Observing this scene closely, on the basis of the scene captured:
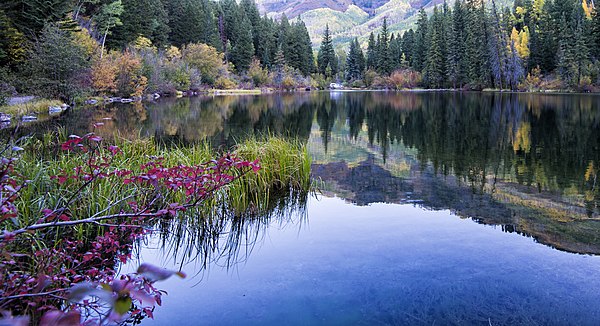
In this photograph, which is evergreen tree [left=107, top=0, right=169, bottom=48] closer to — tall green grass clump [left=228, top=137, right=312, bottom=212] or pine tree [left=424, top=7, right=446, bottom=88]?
pine tree [left=424, top=7, right=446, bottom=88]

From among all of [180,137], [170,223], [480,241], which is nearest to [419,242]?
[480,241]

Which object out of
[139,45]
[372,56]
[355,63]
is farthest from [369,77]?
[139,45]

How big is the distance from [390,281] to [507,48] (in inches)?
2319

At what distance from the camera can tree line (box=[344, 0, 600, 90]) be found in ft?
167

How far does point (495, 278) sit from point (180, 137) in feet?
38.1

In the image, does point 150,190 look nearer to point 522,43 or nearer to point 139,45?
point 139,45

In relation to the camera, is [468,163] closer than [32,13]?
Yes

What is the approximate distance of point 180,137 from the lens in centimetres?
1430

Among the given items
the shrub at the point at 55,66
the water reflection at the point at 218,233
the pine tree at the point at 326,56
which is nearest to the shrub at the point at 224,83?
the shrub at the point at 55,66

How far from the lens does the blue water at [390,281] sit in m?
3.68

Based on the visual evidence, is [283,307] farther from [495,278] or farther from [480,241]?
[480,241]

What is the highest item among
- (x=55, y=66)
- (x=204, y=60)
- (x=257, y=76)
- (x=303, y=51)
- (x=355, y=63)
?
(x=303, y=51)

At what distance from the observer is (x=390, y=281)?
170 inches

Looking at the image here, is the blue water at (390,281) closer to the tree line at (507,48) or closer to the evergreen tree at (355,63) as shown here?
the tree line at (507,48)
